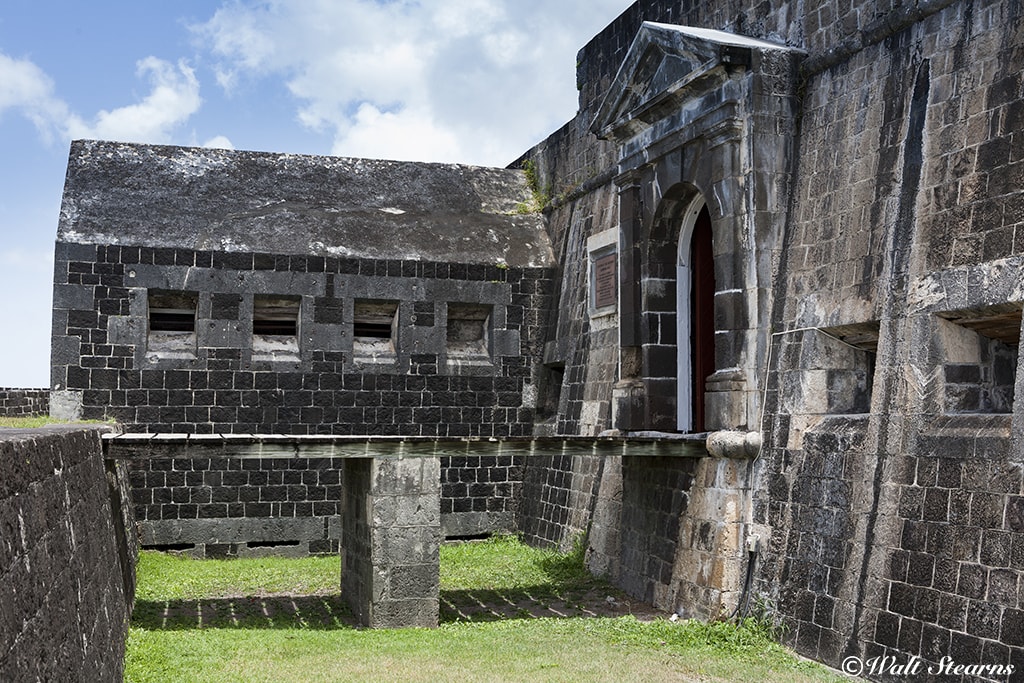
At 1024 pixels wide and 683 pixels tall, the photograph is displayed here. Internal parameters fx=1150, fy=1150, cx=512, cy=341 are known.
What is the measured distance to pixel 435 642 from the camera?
28.7ft

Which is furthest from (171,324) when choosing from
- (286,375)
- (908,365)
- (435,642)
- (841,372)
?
(908,365)

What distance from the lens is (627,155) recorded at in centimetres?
1114

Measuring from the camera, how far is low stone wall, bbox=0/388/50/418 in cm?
1511

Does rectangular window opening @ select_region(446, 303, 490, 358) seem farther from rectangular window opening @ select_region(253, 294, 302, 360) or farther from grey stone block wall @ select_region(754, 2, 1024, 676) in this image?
grey stone block wall @ select_region(754, 2, 1024, 676)

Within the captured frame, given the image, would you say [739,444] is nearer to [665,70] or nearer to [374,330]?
[665,70]

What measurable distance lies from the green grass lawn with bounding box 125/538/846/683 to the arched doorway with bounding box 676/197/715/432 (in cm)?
202

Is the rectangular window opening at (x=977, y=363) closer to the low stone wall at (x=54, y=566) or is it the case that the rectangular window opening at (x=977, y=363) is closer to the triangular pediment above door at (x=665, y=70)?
the triangular pediment above door at (x=665, y=70)

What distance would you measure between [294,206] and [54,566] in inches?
454

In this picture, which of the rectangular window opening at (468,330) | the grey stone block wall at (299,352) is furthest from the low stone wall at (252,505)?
the rectangular window opening at (468,330)

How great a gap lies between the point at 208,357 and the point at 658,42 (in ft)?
22.9

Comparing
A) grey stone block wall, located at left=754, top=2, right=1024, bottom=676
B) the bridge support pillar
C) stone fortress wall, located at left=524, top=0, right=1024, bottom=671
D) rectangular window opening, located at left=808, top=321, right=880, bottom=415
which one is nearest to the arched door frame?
stone fortress wall, located at left=524, top=0, right=1024, bottom=671

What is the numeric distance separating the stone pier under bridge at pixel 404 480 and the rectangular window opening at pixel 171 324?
496 cm

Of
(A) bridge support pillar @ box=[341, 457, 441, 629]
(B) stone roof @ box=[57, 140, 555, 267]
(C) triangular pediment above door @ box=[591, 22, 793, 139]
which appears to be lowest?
(A) bridge support pillar @ box=[341, 457, 441, 629]

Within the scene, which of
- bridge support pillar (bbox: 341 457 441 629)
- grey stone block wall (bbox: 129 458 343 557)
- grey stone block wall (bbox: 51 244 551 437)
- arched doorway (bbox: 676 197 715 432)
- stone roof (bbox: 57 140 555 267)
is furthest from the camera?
stone roof (bbox: 57 140 555 267)
